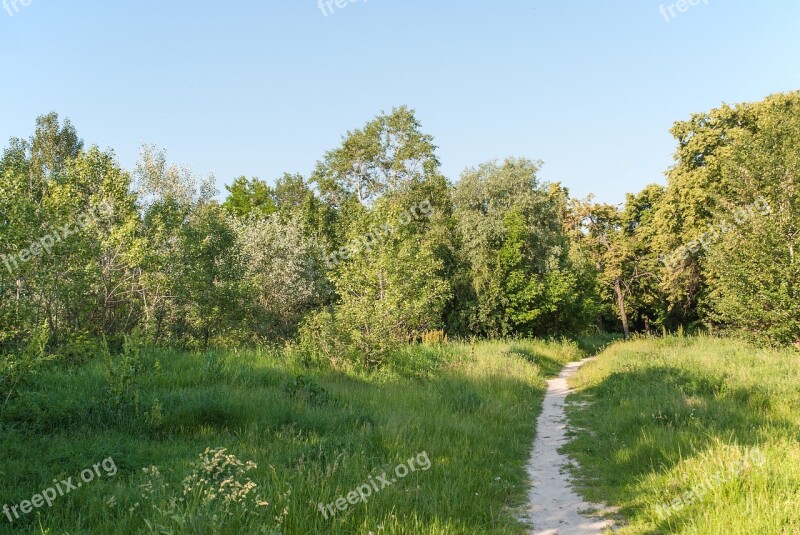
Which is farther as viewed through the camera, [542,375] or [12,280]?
[542,375]

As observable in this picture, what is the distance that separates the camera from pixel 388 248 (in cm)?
1862

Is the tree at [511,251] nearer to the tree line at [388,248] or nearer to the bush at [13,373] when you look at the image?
the tree line at [388,248]

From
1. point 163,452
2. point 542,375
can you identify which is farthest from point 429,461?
point 542,375

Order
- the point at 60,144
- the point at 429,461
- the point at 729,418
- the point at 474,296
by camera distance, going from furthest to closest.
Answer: the point at 60,144 < the point at 474,296 < the point at 729,418 < the point at 429,461

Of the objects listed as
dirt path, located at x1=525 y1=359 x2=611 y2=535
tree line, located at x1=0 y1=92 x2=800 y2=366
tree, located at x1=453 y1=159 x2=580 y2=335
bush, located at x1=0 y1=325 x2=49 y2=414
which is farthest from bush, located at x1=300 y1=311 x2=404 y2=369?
tree, located at x1=453 y1=159 x2=580 y2=335

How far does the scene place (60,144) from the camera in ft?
151

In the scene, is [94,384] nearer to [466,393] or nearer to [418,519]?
[418,519]

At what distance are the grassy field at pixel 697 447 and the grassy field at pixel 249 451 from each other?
143 cm

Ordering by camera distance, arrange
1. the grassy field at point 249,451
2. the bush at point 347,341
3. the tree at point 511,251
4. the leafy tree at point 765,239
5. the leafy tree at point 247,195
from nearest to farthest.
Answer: the grassy field at point 249,451
the bush at point 347,341
the leafy tree at point 765,239
the tree at point 511,251
the leafy tree at point 247,195

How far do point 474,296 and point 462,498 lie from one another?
1038 inches

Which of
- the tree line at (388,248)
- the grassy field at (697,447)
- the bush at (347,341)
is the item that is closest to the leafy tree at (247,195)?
the tree line at (388,248)

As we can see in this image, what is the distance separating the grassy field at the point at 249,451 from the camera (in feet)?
16.3

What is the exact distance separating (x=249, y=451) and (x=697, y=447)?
6.71m

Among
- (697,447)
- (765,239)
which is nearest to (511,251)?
(765,239)
